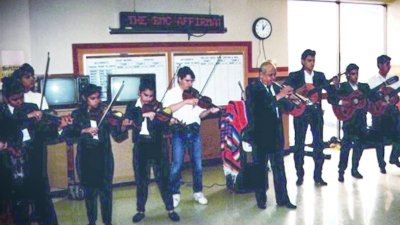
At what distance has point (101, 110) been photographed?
4336 millimetres

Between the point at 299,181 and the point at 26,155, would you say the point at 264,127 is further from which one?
the point at 26,155

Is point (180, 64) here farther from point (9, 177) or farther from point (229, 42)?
point (9, 177)

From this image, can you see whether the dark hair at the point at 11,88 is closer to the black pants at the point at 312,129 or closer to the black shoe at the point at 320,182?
the black pants at the point at 312,129

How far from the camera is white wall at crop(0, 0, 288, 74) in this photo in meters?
5.65

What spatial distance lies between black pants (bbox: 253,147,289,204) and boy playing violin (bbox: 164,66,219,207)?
63cm

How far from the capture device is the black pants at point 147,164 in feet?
14.8

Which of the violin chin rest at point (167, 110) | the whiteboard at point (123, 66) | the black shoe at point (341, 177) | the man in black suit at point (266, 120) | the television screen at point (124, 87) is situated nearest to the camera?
the violin chin rest at point (167, 110)

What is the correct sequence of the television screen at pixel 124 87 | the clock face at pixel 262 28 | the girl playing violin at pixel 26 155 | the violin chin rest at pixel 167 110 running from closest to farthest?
the girl playing violin at pixel 26 155 < the violin chin rest at pixel 167 110 < the television screen at pixel 124 87 < the clock face at pixel 262 28

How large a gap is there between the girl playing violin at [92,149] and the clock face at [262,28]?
12.8 feet

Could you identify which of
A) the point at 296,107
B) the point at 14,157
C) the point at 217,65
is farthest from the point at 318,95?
the point at 14,157

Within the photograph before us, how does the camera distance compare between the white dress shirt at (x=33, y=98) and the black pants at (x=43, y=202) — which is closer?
the black pants at (x=43, y=202)

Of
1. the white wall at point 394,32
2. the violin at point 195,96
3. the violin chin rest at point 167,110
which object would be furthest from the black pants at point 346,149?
the white wall at point 394,32

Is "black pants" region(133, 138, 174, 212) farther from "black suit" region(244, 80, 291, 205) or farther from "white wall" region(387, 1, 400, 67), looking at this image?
"white wall" region(387, 1, 400, 67)

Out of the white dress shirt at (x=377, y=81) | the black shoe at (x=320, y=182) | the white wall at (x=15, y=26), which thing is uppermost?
the white wall at (x=15, y=26)
